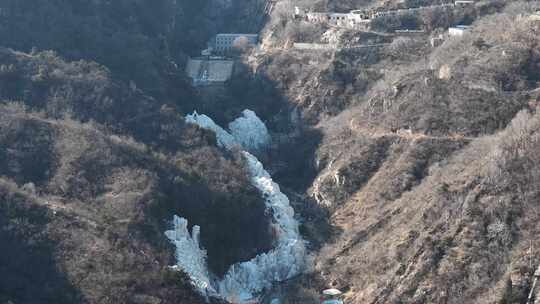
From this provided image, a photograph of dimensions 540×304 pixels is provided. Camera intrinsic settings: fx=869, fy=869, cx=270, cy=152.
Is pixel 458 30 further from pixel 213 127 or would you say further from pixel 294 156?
pixel 213 127

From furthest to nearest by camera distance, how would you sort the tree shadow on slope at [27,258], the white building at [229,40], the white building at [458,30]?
the white building at [229,40], the white building at [458,30], the tree shadow on slope at [27,258]

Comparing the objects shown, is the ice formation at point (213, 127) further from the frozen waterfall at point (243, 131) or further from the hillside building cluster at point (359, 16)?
the hillside building cluster at point (359, 16)

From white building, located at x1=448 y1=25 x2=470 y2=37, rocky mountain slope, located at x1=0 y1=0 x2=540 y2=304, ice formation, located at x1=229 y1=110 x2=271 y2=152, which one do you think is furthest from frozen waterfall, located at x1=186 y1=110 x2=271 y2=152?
white building, located at x1=448 y1=25 x2=470 y2=37

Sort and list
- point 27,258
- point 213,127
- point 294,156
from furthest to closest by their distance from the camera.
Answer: point 213,127, point 294,156, point 27,258

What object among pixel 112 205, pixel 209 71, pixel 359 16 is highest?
pixel 359 16

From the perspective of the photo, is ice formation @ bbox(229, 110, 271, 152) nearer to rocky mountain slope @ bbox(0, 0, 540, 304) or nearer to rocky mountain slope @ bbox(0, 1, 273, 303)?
rocky mountain slope @ bbox(0, 0, 540, 304)

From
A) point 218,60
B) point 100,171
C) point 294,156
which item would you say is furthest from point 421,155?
point 218,60

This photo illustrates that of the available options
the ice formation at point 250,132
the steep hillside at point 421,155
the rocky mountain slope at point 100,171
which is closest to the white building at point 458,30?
the steep hillside at point 421,155
